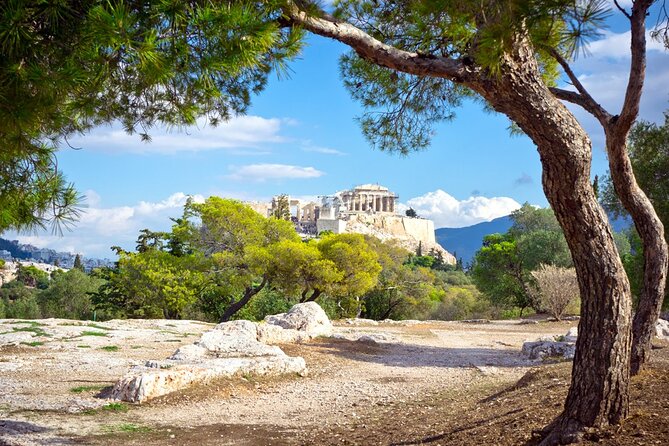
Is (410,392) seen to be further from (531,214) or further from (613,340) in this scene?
(531,214)

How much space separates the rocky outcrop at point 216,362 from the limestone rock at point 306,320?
120 cm

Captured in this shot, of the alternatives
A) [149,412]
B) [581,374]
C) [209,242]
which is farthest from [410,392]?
[209,242]

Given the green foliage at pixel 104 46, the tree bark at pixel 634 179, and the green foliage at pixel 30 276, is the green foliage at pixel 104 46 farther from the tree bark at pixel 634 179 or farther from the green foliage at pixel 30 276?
the green foliage at pixel 30 276

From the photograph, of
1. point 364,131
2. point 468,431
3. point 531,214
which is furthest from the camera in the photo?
point 531,214

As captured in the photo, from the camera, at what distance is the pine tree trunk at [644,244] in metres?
5.58

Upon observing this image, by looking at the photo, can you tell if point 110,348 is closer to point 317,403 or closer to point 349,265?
Result: point 317,403

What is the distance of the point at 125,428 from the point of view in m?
6.00

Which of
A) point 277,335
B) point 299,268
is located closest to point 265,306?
point 299,268

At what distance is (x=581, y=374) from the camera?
12.9 ft

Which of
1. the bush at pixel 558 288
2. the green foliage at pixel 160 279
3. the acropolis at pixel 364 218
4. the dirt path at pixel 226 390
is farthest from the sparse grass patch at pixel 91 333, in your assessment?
the acropolis at pixel 364 218

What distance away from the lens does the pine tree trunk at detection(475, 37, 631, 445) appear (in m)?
3.78

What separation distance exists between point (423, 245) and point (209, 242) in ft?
305

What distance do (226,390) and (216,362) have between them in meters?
0.69

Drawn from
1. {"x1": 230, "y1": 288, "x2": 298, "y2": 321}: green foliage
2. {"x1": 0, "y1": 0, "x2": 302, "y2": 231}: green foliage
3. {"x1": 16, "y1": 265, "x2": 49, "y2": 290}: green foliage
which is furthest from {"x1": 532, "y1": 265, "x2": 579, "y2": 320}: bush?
{"x1": 16, "y1": 265, "x2": 49, "y2": 290}: green foliage
